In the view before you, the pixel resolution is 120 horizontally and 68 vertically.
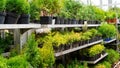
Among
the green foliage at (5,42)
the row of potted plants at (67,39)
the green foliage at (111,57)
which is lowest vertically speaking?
the green foliage at (111,57)

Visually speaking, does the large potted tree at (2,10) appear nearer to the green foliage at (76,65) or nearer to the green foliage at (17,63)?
the green foliage at (17,63)

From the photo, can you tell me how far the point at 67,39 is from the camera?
5.20 m

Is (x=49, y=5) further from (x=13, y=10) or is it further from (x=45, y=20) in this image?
(x=13, y=10)

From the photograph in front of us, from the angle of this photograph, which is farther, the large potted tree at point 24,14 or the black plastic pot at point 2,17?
the large potted tree at point 24,14

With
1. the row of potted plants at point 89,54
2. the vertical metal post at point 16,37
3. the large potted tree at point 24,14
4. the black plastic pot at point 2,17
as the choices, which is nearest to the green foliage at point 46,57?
the vertical metal post at point 16,37

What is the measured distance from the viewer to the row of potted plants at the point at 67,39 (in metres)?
4.34

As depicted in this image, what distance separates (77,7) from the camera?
255 inches

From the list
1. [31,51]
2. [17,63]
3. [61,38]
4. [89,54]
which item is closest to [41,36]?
[61,38]

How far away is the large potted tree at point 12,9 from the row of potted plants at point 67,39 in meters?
1.11

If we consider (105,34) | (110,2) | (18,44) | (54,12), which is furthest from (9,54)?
(110,2)

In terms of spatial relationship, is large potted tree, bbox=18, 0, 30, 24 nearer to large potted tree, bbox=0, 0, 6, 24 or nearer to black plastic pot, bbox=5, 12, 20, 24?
black plastic pot, bbox=5, 12, 20, 24

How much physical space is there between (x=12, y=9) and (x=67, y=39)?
2.32 m

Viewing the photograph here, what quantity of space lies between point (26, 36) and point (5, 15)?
114cm

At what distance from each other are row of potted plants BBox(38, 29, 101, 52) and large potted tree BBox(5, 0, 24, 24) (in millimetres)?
1108
